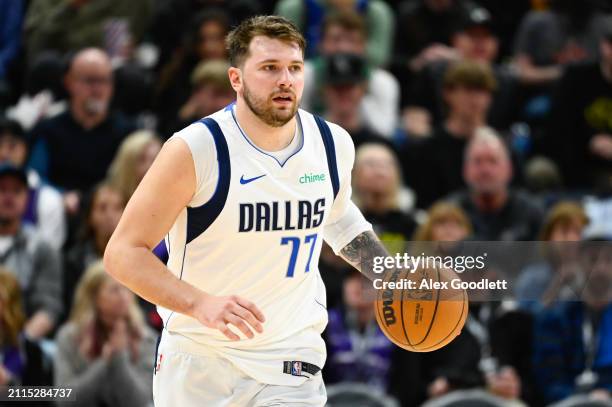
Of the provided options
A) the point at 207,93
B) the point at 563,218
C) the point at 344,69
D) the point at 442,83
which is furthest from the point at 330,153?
the point at 442,83

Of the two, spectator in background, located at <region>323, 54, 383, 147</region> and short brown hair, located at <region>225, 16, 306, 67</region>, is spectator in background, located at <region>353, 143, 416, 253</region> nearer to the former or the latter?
spectator in background, located at <region>323, 54, 383, 147</region>

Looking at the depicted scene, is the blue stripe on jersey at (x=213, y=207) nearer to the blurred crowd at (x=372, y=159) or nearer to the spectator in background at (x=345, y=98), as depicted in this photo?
the blurred crowd at (x=372, y=159)

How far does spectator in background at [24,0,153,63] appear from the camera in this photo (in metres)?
13.0

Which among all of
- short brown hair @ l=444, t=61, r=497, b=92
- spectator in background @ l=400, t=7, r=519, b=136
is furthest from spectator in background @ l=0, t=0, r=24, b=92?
short brown hair @ l=444, t=61, r=497, b=92

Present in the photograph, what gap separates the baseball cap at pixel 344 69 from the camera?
11.5 metres

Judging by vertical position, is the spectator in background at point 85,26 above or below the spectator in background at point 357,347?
above

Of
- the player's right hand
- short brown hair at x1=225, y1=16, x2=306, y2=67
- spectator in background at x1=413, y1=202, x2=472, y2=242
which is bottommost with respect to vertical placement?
the player's right hand

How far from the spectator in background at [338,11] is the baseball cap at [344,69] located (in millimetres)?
644

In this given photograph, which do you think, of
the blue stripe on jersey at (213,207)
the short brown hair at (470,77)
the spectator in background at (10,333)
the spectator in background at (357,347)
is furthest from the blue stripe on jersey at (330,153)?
the short brown hair at (470,77)

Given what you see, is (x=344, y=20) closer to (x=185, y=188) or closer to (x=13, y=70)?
(x=13, y=70)

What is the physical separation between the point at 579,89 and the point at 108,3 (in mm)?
5165

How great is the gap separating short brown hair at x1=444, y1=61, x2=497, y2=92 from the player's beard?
6.32 metres

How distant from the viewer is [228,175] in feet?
18.0

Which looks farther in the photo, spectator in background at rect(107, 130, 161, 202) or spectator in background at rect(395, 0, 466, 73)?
spectator in background at rect(395, 0, 466, 73)
